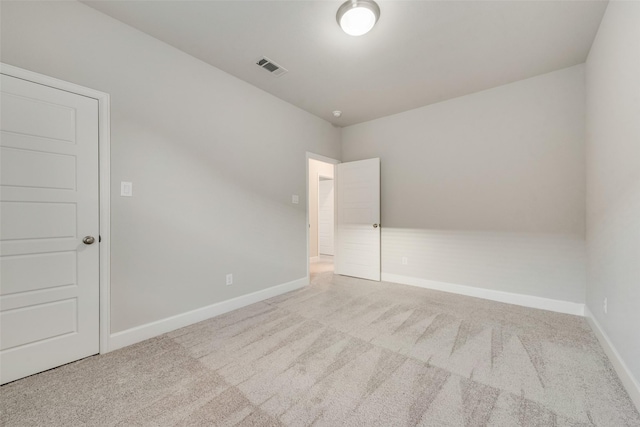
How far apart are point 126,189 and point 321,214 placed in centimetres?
471

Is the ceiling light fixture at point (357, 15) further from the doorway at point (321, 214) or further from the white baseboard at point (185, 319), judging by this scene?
the doorway at point (321, 214)

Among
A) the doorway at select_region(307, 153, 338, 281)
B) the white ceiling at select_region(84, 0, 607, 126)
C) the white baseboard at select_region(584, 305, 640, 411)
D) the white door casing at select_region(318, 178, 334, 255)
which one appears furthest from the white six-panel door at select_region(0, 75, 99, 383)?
the white door casing at select_region(318, 178, 334, 255)

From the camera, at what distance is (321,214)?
21.6 ft

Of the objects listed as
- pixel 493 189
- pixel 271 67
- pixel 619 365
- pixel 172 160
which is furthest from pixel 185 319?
pixel 493 189

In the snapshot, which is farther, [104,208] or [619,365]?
[104,208]

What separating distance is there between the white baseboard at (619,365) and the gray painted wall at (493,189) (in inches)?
27.6

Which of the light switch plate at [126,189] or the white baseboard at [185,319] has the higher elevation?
the light switch plate at [126,189]

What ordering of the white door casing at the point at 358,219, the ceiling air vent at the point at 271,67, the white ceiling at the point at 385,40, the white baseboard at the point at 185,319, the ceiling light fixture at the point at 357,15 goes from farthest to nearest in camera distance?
the white door casing at the point at 358,219
the ceiling air vent at the point at 271,67
the white baseboard at the point at 185,319
the white ceiling at the point at 385,40
the ceiling light fixture at the point at 357,15

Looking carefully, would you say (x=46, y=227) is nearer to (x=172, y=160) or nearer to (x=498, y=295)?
→ (x=172, y=160)

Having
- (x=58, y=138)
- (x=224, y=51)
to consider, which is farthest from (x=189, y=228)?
(x=224, y=51)

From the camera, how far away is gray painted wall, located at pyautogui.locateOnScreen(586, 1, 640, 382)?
1561 millimetres

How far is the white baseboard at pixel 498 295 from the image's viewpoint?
286 centimetres

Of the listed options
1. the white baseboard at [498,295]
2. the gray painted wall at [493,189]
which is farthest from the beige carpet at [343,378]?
the gray painted wall at [493,189]

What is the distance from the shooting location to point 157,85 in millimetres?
2408
